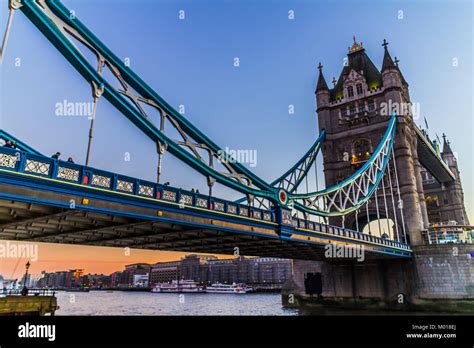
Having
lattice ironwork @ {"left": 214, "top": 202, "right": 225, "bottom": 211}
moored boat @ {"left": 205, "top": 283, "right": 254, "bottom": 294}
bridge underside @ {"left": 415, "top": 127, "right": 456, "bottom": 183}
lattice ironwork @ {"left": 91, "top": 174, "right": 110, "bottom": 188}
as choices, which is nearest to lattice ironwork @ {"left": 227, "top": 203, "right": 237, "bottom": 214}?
lattice ironwork @ {"left": 214, "top": 202, "right": 225, "bottom": 211}

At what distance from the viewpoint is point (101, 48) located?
46.2ft

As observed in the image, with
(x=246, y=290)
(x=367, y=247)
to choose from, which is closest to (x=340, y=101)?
(x=367, y=247)

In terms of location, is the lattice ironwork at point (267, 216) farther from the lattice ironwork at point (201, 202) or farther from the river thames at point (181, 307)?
the river thames at point (181, 307)

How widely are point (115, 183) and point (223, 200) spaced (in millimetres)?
5498

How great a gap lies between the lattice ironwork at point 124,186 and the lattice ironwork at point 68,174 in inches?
59.8

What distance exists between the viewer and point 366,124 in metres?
45.1

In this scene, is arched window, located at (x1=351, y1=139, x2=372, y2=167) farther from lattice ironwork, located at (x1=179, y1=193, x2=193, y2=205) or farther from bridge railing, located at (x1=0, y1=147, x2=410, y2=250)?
lattice ironwork, located at (x1=179, y1=193, x2=193, y2=205)

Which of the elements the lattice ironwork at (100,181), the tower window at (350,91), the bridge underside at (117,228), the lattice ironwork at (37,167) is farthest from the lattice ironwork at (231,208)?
the tower window at (350,91)

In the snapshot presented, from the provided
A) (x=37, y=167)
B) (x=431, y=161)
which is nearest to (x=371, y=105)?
(x=431, y=161)

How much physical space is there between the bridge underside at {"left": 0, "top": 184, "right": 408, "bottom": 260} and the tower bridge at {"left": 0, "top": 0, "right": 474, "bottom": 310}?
0.05 m

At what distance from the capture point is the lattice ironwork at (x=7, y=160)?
9.17m

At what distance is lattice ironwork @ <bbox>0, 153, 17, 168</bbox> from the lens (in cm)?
917

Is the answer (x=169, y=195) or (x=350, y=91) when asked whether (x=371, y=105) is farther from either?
(x=169, y=195)
